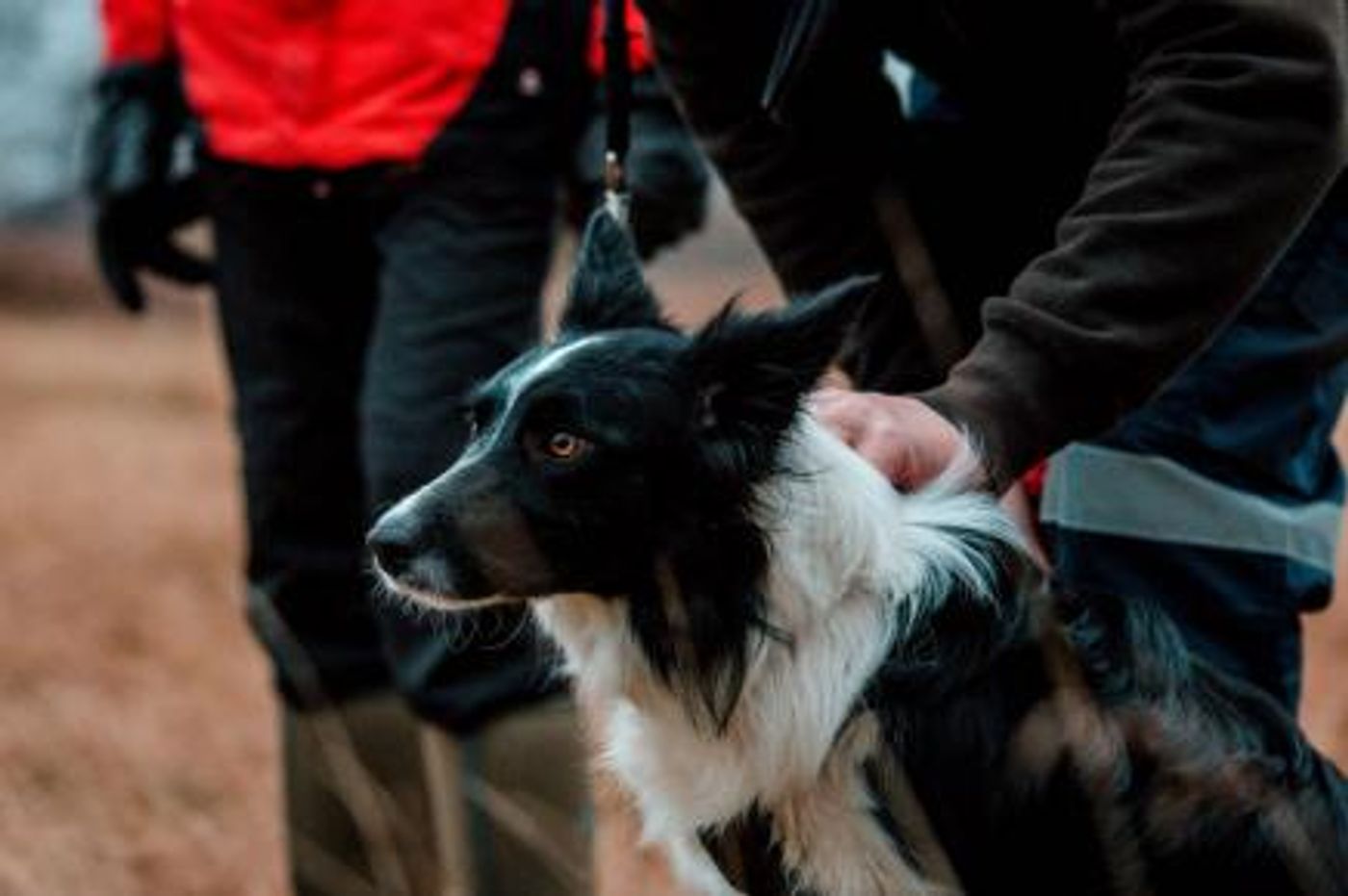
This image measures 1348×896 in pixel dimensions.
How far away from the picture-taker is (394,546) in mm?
2445

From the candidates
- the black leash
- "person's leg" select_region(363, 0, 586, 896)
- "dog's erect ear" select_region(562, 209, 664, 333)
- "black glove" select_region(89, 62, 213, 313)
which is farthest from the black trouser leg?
"dog's erect ear" select_region(562, 209, 664, 333)

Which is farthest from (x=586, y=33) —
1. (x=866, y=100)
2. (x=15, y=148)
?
(x=15, y=148)

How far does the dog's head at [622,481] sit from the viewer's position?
7.75 feet

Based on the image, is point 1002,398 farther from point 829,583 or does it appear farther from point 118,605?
point 118,605

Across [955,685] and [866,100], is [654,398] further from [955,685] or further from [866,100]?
[866,100]

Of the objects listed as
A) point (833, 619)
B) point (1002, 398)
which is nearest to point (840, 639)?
point (833, 619)

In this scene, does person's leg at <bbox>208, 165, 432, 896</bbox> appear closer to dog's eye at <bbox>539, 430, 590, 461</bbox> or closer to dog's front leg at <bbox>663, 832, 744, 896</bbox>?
dog's front leg at <bbox>663, 832, 744, 896</bbox>

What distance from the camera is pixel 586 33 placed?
3.58 m

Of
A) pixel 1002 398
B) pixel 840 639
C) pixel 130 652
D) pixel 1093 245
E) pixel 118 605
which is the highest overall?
pixel 1093 245

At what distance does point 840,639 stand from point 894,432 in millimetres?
224

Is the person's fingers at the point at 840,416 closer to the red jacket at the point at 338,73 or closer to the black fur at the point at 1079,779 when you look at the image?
the black fur at the point at 1079,779

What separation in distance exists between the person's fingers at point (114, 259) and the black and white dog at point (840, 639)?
1.83 meters

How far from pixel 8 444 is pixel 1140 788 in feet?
25.5

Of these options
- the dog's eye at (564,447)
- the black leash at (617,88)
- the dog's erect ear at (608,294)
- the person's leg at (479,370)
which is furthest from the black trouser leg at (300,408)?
the dog's eye at (564,447)
